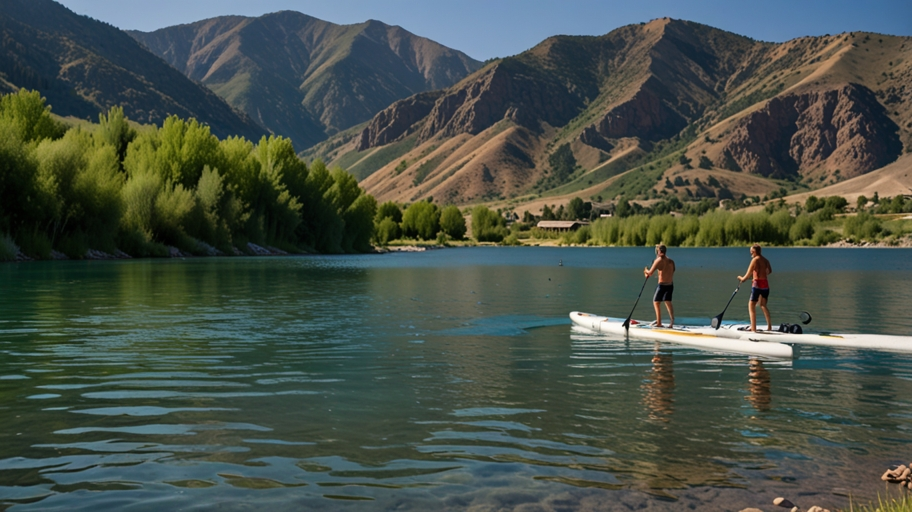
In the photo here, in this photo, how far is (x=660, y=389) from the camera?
53.4 ft

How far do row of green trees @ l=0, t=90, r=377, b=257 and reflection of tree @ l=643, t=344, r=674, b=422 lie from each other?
177ft

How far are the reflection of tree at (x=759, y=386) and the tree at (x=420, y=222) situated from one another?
168005 millimetres

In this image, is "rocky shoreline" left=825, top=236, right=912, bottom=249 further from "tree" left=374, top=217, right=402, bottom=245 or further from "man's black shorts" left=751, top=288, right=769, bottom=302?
"man's black shorts" left=751, top=288, right=769, bottom=302

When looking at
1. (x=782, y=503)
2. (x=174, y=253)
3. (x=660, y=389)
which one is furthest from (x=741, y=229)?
(x=782, y=503)

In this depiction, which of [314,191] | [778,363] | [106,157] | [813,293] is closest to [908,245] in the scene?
[314,191]

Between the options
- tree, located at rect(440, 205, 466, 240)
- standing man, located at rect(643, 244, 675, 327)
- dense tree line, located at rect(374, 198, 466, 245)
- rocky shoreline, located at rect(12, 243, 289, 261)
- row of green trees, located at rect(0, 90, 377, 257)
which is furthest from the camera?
tree, located at rect(440, 205, 466, 240)

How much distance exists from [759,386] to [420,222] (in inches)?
6797

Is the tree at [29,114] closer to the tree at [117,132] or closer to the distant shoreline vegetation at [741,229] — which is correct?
the tree at [117,132]

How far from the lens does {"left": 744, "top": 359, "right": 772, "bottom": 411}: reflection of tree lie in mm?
14938

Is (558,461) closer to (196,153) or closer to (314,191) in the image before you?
(196,153)

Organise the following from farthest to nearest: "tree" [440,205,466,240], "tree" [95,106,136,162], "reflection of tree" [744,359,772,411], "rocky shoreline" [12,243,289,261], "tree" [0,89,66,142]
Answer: "tree" [440,205,466,240] < "tree" [95,106,136,162] < "tree" [0,89,66,142] < "rocky shoreline" [12,243,289,261] < "reflection of tree" [744,359,772,411]

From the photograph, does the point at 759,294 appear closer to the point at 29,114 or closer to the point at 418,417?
the point at 418,417

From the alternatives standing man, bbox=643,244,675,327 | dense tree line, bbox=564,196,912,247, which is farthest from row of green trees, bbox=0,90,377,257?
dense tree line, bbox=564,196,912,247

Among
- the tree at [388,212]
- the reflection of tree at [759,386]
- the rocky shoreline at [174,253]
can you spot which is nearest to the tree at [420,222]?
the tree at [388,212]
